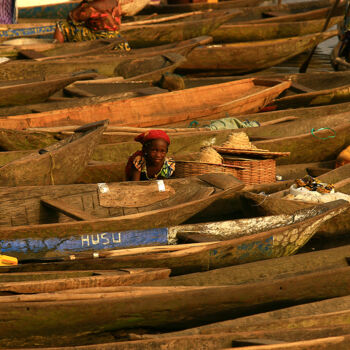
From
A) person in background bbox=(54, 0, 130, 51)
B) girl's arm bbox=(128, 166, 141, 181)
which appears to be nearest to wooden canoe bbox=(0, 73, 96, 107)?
person in background bbox=(54, 0, 130, 51)

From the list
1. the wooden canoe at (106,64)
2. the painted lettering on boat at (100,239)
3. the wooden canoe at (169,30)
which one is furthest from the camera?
the wooden canoe at (169,30)

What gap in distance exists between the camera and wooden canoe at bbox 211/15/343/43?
12.3 meters

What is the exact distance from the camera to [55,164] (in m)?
5.82

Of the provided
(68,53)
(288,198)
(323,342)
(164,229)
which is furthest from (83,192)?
(68,53)

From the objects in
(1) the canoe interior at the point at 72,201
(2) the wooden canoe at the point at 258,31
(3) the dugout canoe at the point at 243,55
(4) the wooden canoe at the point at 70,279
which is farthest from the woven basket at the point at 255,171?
(2) the wooden canoe at the point at 258,31

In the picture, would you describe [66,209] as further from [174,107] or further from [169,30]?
[169,30]

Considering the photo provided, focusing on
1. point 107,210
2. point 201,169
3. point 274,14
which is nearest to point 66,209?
point 107,210

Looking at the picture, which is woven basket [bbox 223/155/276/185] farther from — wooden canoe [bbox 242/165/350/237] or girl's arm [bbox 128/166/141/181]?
girl's arm [bbox 128/166/141/181]

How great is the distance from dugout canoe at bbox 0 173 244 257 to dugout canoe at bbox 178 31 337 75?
5.92m

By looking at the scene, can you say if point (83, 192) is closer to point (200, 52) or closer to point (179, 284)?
point (179, 284)

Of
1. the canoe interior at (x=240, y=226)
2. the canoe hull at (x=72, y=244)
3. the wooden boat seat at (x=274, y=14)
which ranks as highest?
the wooden boat seat at (x=274, y=14)

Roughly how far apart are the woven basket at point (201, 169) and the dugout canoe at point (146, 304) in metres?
2.04

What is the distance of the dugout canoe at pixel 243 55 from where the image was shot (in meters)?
11.2

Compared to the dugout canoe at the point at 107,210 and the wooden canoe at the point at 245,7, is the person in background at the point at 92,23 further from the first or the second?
the dugout canoe at the point at 107,210
